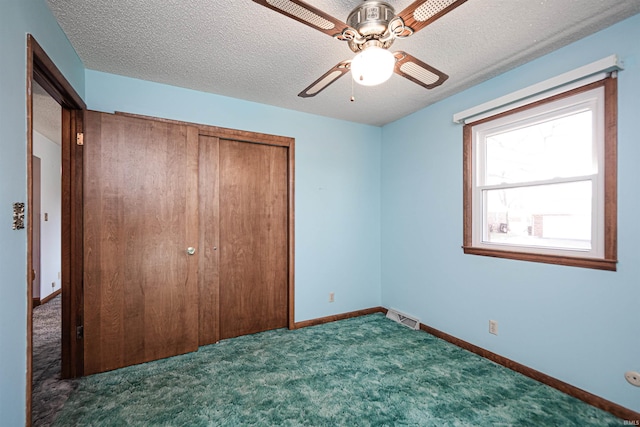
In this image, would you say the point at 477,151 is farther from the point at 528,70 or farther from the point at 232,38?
the point at 232,38

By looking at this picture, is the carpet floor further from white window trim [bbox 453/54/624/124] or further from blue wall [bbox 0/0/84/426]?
white window trim [bbox 453/54/624/124]

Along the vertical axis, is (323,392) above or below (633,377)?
below

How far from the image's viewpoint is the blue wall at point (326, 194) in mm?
2902

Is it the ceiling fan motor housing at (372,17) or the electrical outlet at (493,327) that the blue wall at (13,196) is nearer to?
the ceiling fan motor housing at (372,17)

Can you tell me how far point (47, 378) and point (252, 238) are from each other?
1.90 metres

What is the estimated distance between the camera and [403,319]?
3314 mm

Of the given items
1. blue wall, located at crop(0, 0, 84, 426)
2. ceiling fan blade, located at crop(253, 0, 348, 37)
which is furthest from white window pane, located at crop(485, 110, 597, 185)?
blue wall, located at crop(0, 0, 84, 426)

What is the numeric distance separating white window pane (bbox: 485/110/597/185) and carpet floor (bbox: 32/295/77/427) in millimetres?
3701

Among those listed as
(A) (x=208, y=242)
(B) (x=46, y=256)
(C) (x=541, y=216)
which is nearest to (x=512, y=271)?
(C) (x=541, y=216)

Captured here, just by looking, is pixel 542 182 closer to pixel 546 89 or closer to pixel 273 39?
pixel 546 89

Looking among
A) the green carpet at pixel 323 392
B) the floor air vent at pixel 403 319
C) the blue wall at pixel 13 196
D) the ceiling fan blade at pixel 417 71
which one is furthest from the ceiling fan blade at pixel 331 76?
the floor air vent at pixel 403 319

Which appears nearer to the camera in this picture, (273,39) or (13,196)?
(13,196)

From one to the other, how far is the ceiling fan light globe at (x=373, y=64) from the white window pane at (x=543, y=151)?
164cm

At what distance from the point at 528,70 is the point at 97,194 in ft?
11.6
